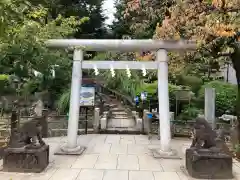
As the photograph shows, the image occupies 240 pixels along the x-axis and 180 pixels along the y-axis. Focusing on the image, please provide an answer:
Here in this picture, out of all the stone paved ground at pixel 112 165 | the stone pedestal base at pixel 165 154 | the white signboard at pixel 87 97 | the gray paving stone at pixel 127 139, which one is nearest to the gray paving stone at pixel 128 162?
the stone paved ground at pixel 112 165

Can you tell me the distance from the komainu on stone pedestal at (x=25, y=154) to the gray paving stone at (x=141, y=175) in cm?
223

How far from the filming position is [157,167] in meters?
7.71

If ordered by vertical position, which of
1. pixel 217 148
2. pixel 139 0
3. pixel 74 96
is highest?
pixel 139 0

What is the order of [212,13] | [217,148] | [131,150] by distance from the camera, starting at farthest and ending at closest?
[131,150] < [217,148] < [212,13]

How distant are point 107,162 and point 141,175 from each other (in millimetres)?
1346

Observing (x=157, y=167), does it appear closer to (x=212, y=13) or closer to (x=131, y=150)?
(x=131, y=150)

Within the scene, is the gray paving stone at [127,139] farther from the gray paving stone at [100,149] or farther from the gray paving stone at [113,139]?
the gray paving stone at [100,149]

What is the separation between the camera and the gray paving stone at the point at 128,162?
763 cm

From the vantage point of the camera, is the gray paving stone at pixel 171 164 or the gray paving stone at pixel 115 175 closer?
the gray paving stone at pixel 115 175

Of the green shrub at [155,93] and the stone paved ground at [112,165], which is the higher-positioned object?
the green shrub at [155,93]

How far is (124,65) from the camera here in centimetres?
922

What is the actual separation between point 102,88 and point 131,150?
10.8m

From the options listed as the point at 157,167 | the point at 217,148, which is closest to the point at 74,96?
the point at 157,167

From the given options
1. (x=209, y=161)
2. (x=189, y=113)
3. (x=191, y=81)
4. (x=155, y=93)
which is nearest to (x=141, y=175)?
(x=209, y=161)
